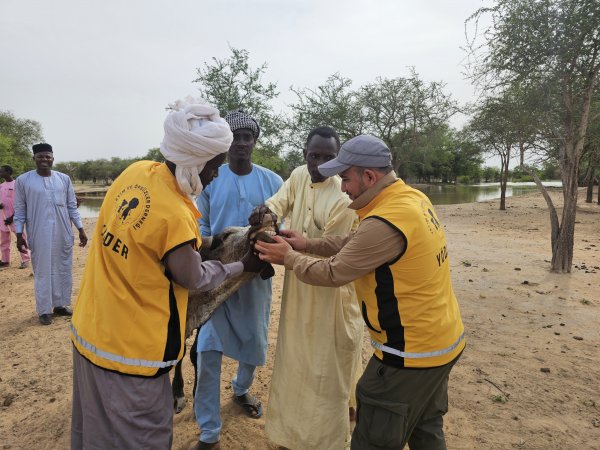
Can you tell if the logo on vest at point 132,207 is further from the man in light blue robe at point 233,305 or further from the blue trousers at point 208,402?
the blue trousers at point 208,402

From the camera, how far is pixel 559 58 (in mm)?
6441

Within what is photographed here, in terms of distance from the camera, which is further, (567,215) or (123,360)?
(567,215)

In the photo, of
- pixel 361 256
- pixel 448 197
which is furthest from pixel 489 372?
pixel 448 197

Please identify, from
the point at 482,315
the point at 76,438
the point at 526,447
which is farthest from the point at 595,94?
the point at 76,438

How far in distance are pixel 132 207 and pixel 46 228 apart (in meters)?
4.34

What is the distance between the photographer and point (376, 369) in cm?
193

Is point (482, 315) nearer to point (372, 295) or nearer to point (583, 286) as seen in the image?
point (583, 286)

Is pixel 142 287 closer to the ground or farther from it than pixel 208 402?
farther from it

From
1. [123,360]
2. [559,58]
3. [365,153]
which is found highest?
[559,58]

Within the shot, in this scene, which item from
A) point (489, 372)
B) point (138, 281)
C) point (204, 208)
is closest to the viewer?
point (138, 281)

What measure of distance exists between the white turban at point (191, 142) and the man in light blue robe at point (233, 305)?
41.9 inches

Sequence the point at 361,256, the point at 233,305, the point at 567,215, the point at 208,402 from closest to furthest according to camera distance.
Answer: the point at 361,256 < the point at 208,402 < the point at 233,305 < the point at 567,215

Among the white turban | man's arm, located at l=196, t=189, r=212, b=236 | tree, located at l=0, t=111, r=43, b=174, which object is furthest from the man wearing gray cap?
tree, located at l=0, t=111, r=43, b=174

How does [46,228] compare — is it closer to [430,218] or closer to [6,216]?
[6,216]
